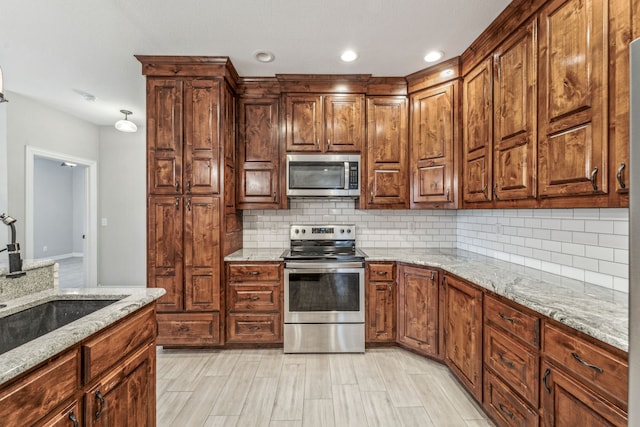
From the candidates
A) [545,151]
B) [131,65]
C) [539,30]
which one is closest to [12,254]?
[131,65]

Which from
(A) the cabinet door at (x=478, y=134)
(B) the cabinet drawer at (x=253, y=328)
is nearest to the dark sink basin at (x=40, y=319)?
(B) the cabinet drawer at (x=253, y=328)

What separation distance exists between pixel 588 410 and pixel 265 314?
2225mm

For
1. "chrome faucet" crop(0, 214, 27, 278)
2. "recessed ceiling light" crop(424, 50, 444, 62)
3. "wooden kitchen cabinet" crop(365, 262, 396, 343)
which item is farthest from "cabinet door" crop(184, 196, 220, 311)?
"recessed ceiling light" crop(424, 50, 444, 62)

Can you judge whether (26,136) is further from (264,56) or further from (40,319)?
(40,319)

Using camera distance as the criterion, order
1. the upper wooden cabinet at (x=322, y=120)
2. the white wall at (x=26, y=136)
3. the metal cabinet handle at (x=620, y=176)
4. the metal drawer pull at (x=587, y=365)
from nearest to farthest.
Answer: the metal drawer pull at (x=587, y=365) → the metal cabinet handle at (x=620, y=176) → the upper wooden cabinet at (x=322, y=120) → the white wall at (x=26, y=136)

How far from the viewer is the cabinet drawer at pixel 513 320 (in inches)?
55.0

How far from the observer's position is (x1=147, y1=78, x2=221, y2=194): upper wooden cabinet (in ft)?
8.48

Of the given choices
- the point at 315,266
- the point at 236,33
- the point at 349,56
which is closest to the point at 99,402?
the point at 315,266

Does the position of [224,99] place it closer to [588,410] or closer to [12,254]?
[12,254]

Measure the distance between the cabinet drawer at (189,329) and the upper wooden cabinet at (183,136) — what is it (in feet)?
3.70

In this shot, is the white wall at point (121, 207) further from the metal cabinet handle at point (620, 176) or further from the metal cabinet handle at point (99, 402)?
the metal cabinet handle at point (620, 176)

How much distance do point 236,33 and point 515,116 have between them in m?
2.08

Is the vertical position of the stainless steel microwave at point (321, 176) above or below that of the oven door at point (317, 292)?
above

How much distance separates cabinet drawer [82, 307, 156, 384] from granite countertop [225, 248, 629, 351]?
1276 millimetres
